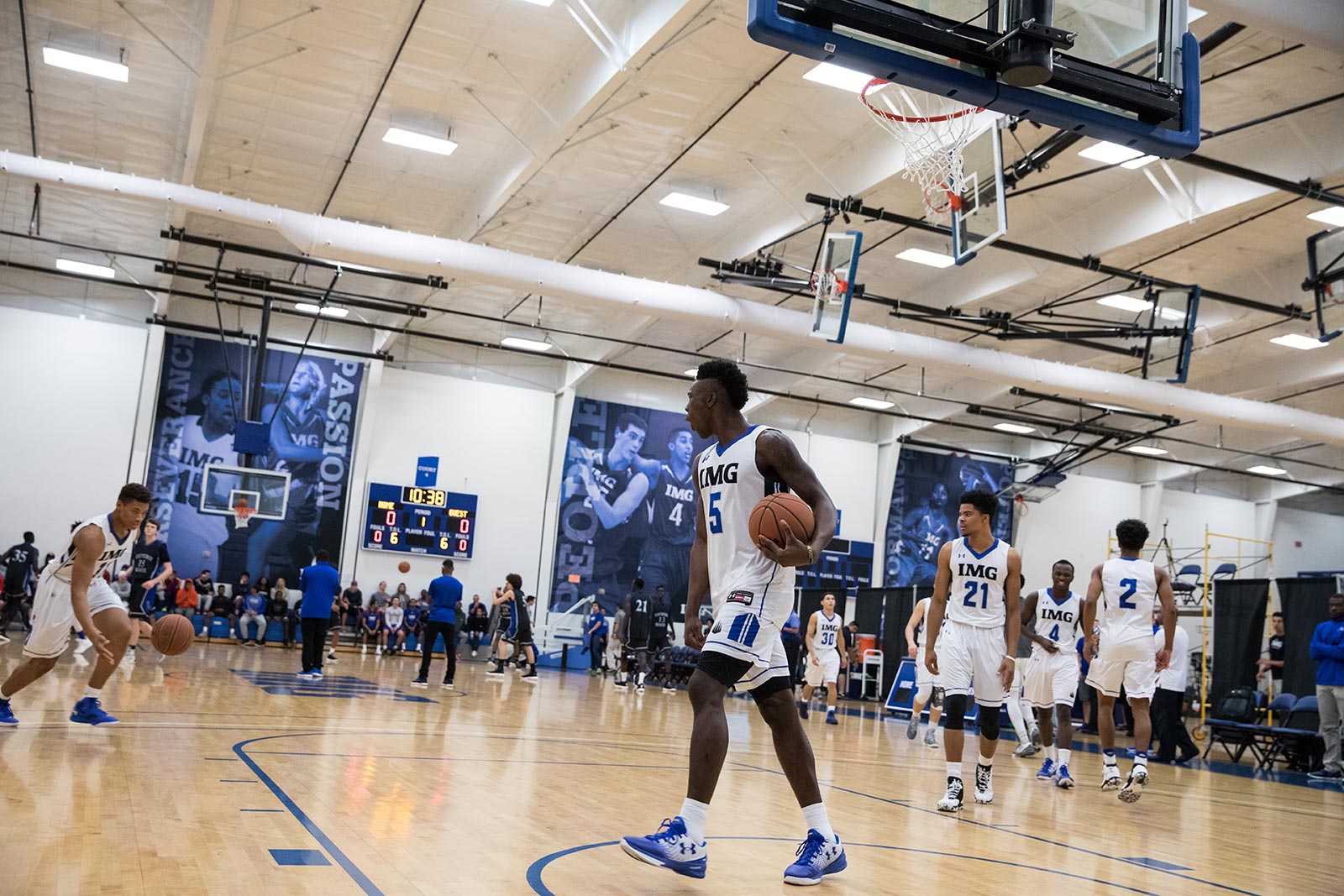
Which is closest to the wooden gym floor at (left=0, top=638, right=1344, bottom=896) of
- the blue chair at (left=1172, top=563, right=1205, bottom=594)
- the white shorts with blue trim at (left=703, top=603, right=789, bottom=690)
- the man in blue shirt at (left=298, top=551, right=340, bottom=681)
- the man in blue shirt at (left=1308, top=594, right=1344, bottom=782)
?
the white shorts with blue trim at (left=703, top=603, right=789, bottom=690)

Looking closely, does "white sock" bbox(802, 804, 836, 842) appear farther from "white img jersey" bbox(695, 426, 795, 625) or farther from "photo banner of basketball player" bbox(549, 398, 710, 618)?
"photo banner of basketball player" bbox(549, 398, 710, 618)

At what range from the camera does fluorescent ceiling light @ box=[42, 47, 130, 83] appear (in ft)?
45.9

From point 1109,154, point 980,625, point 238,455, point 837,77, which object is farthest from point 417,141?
point 980,625

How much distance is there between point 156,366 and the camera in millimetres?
21781

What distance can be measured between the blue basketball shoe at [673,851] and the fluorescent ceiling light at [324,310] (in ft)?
65.5

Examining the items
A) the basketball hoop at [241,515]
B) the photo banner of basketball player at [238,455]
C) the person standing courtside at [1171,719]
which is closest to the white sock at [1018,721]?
the person standing courtside at [1171,719]

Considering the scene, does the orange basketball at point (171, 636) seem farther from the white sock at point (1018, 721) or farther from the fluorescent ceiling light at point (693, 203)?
the fluorescent ceiling light at point (693, 203)

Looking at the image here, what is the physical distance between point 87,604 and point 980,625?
17.3 ft

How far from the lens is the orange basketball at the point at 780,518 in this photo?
383 cm

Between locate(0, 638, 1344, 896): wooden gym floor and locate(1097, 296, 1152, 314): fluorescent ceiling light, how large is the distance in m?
10.0

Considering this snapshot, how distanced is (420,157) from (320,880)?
47.3 feet

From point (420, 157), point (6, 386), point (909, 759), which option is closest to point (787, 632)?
point (909, 759)

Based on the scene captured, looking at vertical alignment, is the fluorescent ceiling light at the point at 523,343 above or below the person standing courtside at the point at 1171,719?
above

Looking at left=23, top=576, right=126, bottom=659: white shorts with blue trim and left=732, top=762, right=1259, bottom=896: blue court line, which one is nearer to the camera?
left=732, top=762, right=1259, bottom=896: blue court line
